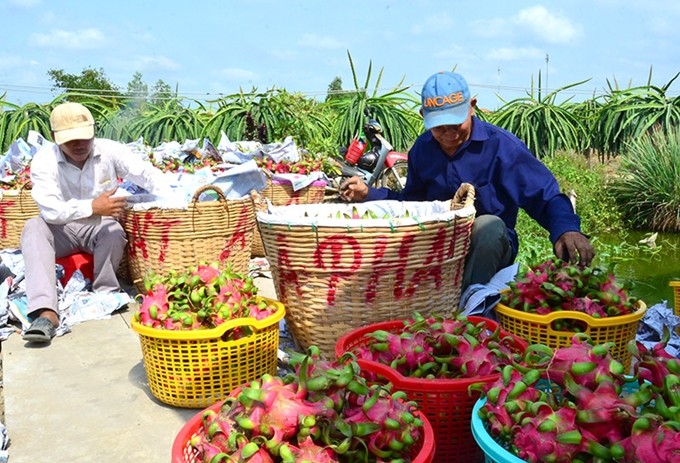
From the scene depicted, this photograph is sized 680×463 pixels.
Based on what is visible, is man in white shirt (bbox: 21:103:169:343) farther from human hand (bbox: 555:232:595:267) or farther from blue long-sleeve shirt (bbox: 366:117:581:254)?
human hand (bbox: 555:232:595:267)

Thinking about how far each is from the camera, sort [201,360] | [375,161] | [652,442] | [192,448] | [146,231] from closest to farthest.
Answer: [652,442] → [192,448] → [201,360] → [146,231] → [375,161]

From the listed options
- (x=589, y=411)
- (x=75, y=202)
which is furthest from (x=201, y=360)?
(x=75, y=202)

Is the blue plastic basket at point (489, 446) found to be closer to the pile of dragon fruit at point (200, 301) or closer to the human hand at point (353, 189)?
the pile of dragon fruit at point (200, 301)

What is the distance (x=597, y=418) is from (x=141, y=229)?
2956 millimetres

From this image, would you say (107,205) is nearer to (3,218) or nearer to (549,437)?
(3,218)

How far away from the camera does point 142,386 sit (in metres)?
2.56

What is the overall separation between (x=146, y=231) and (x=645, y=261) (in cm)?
446

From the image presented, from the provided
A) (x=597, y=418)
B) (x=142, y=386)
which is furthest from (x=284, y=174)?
(x=597, y=418)

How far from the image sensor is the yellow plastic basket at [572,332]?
84.8 inches

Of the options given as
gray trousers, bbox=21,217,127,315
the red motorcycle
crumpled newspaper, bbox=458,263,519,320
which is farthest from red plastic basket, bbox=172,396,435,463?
the red motorcycle

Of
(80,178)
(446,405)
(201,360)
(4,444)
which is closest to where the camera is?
(446,405)

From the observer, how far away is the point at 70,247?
3807mm

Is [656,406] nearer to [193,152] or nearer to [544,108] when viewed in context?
[193,152]

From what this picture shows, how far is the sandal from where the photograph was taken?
3061 mm
